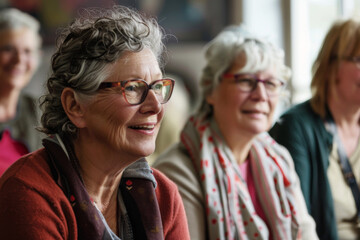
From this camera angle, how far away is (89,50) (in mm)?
1359

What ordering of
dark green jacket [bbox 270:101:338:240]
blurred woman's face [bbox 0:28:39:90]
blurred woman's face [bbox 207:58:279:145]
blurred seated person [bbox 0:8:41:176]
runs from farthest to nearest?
blurred woman's face [bbox 0:28:39:90]
blurred seated person [bbox 0:8:41:176]
dark green jacket [bbox 270:101:338:240]
blurred woman's face [bbox 207:58:279:145]

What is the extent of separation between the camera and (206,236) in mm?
2068

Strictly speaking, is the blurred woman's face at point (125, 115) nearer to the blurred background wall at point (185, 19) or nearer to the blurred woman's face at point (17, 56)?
the blurred woman's face at point (17, 56)

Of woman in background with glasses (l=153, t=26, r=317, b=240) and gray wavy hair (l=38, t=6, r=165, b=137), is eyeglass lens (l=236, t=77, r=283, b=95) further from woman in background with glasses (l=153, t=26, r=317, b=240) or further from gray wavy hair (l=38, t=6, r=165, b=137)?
gray wavy hair (l=38, t=6, r=165, b=137)

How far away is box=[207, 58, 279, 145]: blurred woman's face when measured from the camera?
7.36 feet

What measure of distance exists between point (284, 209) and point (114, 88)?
1144mm

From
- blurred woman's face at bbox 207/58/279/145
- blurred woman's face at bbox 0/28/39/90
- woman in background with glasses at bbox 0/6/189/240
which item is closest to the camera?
woman in background with glasses at bbox 0/6/189/240

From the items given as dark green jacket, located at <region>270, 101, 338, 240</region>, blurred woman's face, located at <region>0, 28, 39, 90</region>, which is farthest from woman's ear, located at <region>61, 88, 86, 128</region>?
blurred woman's face, located at <region>0, 28, 39, 90</region>

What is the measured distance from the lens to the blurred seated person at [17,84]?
278 cm

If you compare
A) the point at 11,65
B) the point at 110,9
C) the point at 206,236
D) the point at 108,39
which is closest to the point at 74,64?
the point at 108,39

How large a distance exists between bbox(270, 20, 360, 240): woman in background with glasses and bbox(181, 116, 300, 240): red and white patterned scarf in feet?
0.68

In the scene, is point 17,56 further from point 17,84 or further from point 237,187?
point 237,187

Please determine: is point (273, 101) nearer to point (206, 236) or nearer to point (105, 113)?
point (206, 236)

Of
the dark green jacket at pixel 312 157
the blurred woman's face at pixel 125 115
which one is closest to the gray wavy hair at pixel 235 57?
the dark green jacket at pixel 312 157
